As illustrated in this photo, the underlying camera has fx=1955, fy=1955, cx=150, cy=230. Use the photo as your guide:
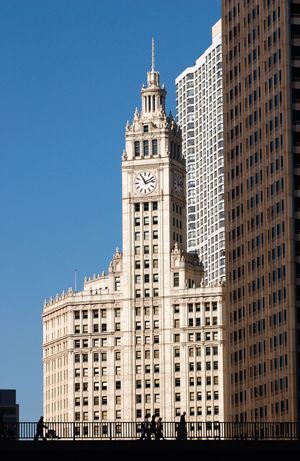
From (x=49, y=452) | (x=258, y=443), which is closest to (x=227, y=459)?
(x=258, y=443)

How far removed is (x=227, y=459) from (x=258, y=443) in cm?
309

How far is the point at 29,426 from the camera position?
154 metres

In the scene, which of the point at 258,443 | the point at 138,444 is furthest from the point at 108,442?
the point at 258,443

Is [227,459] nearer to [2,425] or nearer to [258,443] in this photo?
[258,443]

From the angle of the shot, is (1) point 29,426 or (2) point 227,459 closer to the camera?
(2) point 227,459

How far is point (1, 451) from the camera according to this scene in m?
137

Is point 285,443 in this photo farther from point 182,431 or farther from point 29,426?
point 29,426

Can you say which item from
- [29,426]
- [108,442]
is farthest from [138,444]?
[29,426]

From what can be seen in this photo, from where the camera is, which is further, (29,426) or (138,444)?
(29,426)

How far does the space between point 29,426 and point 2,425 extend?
1213 cm

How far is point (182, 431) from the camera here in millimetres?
145250

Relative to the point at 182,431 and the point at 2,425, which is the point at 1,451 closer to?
the point at 2,425

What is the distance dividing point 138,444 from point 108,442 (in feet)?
7.76

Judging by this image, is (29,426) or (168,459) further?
(29,426)
